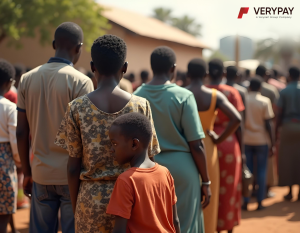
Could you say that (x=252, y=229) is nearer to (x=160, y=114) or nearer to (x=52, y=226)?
(x=160, y=114)

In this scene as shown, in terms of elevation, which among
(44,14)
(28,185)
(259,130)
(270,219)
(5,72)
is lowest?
(270,219)

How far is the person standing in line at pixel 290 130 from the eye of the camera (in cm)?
777

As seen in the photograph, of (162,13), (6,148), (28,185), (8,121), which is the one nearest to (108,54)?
(28,185)

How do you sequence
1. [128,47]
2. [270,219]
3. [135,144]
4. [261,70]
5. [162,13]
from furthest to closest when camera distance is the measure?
[162,13] → [128,47] → [261,70] → [270,219] → [135,144]

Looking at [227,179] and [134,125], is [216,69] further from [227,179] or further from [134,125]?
[134,125]

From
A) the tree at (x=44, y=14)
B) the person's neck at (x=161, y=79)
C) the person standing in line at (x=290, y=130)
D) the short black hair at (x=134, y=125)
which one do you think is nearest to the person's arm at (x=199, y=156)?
the person's neck at (x=161, y=79)

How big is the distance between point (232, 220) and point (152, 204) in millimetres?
2905

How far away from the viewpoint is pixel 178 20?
2462 inches

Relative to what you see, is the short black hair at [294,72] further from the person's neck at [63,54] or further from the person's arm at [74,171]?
the person's arm at [74,171]

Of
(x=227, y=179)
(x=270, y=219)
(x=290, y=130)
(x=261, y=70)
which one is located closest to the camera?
(x=227, y=179)

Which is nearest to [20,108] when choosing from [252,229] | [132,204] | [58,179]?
[58,179]

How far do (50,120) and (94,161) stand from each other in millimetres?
839

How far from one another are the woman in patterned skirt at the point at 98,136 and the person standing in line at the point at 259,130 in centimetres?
489

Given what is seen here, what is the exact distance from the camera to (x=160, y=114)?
3.83 m
